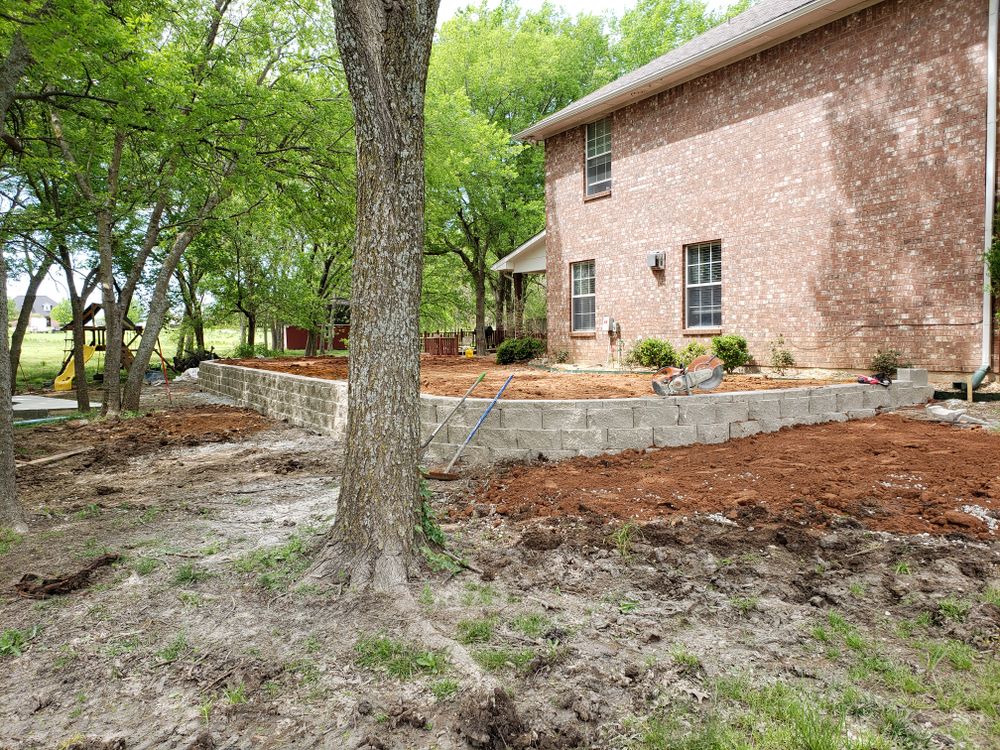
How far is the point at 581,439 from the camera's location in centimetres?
608

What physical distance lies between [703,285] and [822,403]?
559cm

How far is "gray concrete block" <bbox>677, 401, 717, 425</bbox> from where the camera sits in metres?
6.34

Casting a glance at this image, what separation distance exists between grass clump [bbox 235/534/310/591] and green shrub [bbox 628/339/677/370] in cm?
940

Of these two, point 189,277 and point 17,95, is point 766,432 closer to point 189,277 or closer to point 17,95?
point 17,95

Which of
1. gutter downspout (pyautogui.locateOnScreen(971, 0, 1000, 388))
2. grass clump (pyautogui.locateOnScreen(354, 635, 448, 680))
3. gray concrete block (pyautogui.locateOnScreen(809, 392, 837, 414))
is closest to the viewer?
grass clump (pyautogui.locateOnScreen(354, 635, 448, 680))

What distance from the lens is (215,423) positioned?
9992mm

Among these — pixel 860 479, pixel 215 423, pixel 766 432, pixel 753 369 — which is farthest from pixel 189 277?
pixel 860 479

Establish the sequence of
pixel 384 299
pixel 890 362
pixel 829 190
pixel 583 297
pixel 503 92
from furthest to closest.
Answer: pixel 503 92 < pixel 583 297 < pixel 829 190 < pixel 890 362 < pixel 384 299

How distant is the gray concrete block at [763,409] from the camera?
672 cm

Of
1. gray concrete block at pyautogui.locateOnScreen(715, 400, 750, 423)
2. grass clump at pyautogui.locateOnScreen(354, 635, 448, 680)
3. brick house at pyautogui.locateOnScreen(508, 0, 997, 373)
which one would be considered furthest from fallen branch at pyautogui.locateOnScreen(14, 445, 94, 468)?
brick house at pyautogui.locateOnScreen(508, 0, 997, 373)

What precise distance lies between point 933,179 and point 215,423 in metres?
11.7

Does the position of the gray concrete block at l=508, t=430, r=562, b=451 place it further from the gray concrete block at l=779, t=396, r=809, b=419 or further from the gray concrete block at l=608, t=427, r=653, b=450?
the gray concrete block at l=779, t=396, r=809, b=419

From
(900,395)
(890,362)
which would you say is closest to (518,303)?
(890,362)

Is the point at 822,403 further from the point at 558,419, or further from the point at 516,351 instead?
the point at 516,351
